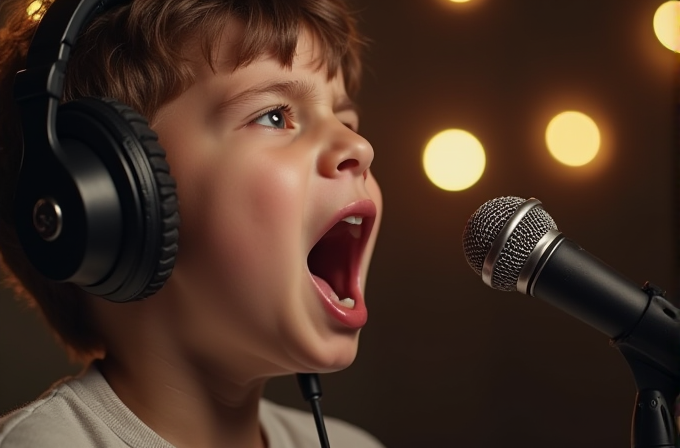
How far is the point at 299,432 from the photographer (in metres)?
1.16

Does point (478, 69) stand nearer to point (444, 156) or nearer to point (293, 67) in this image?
point (444, 156)

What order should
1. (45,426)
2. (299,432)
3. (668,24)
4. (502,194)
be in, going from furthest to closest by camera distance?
(502,194)
(668,24)
(299,432)
(45,426)

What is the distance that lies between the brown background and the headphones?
0.64 m

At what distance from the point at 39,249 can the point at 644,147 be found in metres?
1.05

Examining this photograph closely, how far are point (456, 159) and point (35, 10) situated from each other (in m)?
0.78

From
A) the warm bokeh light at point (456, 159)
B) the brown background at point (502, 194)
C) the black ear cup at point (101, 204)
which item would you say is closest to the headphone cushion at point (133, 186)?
the black ear cup at point (101, 204)

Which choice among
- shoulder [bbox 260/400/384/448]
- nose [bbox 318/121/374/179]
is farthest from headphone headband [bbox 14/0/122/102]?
shoulder [bbox 260/400/384/448]

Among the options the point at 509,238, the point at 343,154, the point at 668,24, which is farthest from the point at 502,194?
the point at 509,238

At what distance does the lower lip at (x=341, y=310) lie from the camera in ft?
2.85

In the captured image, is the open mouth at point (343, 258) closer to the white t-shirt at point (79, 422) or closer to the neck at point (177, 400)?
the neck at point (177, 400)

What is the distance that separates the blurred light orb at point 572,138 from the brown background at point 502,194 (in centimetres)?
2

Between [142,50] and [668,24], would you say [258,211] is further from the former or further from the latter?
[668,24]

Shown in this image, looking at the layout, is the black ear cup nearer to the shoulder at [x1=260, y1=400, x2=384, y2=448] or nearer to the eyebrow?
the eyebrow

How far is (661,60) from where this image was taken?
139cm
